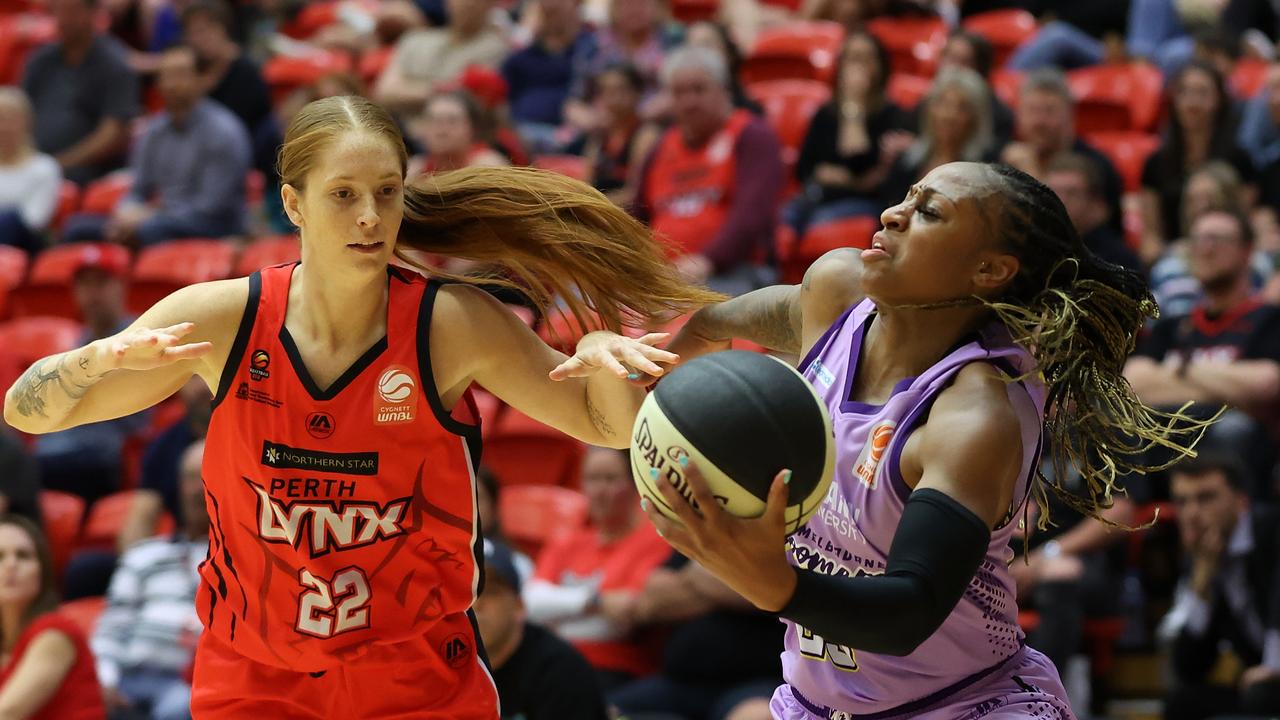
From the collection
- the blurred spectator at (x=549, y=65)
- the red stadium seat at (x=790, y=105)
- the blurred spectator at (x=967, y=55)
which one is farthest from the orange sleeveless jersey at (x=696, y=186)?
the blurred spectator at (x=549, y=65)

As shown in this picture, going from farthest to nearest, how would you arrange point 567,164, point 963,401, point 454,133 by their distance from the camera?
point 567,164, point 454,133, point 963,401

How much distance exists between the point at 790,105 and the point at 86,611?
5281mm

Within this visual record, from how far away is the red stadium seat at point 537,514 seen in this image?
23.9 feet

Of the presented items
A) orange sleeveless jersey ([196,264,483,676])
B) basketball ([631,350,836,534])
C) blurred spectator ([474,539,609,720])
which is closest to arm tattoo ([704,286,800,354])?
orange sleeveless jersey ([196,264,483,676])

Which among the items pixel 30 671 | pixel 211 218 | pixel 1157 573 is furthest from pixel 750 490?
pixel 211 218

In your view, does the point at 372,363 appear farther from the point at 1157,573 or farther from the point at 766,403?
the point at 1157,573

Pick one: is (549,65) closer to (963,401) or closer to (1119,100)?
(1119,100)

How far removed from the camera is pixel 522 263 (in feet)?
12.7

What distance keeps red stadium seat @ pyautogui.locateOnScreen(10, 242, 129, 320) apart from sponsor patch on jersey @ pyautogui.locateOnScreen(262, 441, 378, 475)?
21.9ft

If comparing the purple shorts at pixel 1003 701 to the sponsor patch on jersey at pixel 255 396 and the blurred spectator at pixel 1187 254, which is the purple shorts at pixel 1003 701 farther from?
the blurred spectator at pixel 1187 254

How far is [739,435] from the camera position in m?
2.76

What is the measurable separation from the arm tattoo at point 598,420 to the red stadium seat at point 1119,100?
22.3 ft

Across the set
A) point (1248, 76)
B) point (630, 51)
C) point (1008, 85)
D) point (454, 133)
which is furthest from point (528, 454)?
point (1248, 76)

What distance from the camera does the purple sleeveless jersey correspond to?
3.12 meters
